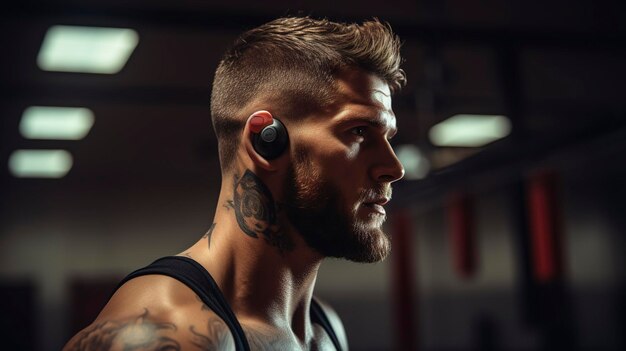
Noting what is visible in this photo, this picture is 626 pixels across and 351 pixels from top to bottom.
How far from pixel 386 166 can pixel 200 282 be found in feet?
1.33

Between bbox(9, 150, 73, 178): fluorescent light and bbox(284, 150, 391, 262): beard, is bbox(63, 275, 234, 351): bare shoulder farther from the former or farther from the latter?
bbox(9, 150, 73, 178): fluorescent light

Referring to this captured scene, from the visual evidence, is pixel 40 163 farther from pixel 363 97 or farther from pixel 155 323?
pixel 155 323

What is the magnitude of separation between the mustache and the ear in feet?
0.56

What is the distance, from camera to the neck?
59.8 inches

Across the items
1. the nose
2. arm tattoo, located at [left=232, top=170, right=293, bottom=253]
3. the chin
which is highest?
the nose

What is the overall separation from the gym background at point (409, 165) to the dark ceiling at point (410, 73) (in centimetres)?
2

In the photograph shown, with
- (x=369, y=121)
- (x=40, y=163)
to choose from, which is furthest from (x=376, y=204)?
(x=40, y=163)

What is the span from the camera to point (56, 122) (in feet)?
21.8

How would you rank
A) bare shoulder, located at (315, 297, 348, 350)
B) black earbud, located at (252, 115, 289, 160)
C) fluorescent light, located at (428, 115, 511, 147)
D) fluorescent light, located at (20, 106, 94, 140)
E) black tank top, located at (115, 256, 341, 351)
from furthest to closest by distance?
fluorescent light, located at (428, 115, 511, 147)
fluorescent light, located at (20, 106, 94, 140)
bare shoulder, located at (315, 297, 348, 350)
black earbud, located at (252, 115, 289, 160)
black tank top, located at (115, 256, 341, 351)

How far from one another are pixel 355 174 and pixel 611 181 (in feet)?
28.0

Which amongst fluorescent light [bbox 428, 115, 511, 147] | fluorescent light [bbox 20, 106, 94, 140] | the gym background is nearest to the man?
the gym background

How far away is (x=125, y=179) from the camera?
9.58m

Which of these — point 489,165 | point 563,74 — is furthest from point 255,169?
point 563,74

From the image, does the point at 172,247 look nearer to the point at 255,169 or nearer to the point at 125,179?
the point at 125,179
